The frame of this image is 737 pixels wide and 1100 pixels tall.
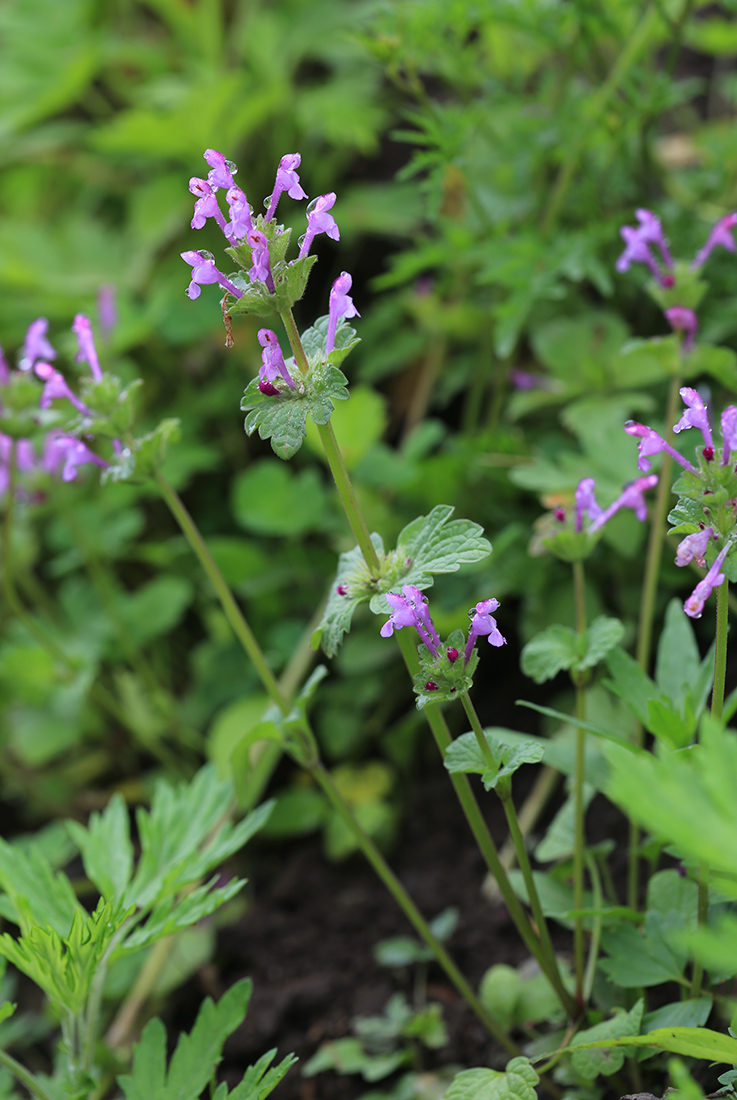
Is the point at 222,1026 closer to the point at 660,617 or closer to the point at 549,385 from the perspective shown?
A: the point at 660,617

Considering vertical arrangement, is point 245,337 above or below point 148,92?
below

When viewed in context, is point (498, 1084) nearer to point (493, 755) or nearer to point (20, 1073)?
point (493, 755)

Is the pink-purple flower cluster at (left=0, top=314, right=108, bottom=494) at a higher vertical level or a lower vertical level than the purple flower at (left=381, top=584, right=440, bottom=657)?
higher

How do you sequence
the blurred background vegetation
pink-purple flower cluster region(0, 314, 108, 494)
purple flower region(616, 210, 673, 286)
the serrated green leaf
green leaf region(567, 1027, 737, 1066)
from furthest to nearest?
the blurred background vegetation → purple flower region(616, 210, 673, 286) → pink-purple flower cluster region(0, 314, 108, 494) → the serrated green leaf → green leaf region(567, 1027, 737, 1066)

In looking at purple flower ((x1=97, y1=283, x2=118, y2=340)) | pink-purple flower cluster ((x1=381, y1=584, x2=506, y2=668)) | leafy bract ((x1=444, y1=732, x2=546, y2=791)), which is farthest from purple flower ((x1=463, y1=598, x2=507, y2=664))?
purple flower ((x1=97, y1=283, x2=118, y2=340))

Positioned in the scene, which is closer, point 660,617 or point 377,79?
point 660,617

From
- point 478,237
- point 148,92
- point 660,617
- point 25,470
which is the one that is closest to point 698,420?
point 660,617

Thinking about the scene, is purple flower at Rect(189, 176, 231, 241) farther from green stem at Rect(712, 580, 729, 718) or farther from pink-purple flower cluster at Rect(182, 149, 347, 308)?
green stem at Rect(712, 580, 729, 718)
